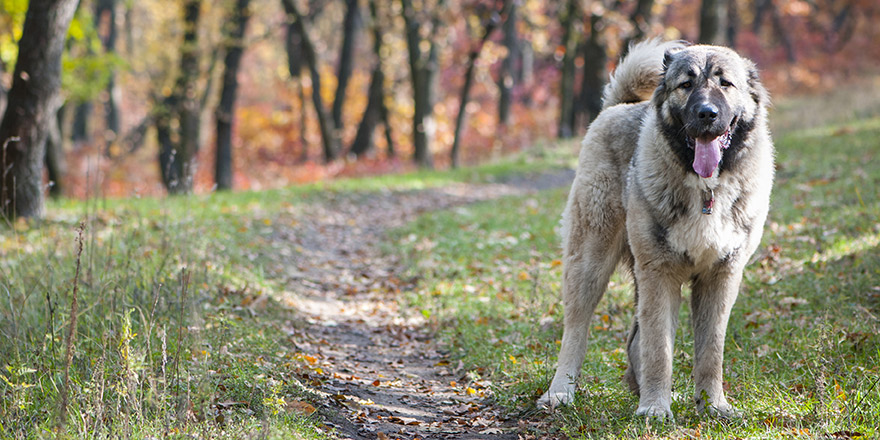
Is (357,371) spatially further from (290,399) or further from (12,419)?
(12,419)

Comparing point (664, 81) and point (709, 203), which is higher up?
point (664, 81)

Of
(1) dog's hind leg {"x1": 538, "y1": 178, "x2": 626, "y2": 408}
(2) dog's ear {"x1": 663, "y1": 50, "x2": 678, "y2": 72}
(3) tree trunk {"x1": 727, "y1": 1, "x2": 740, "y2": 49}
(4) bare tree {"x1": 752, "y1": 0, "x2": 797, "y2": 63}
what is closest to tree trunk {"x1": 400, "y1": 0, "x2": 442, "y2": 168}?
(1) dog's hind leg {"x1": 538, "y1": 178, "x2": 626, "y2": 408}

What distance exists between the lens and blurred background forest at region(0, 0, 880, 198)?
1691cm

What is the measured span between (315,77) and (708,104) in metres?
16.7

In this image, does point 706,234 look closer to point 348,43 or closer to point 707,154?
point 707,154

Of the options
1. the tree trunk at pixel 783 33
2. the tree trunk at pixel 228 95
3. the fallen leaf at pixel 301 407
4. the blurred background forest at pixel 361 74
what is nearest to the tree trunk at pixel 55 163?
the blurred background forest at pixel 361 74

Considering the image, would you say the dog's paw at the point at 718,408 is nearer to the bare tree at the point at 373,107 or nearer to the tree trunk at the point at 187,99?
the tree trunk at the point at 187,99

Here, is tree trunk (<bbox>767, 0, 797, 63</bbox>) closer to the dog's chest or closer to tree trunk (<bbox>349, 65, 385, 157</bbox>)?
tree trunk (<bbox>349, 65, 385, 157</bbox>)

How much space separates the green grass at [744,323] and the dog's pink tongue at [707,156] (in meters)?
1.23

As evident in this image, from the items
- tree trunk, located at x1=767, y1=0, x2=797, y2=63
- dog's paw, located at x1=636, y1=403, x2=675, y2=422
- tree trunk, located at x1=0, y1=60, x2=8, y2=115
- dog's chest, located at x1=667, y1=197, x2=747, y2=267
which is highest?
tree trunk, located at x1=767, y1=0, x2=797, y2=63

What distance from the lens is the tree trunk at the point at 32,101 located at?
8383 millimetres

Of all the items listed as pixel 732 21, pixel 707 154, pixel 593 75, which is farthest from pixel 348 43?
pixel 732 21

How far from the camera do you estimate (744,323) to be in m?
5.34

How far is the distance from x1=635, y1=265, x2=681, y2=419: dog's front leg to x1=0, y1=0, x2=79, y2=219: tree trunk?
7.43 metres
